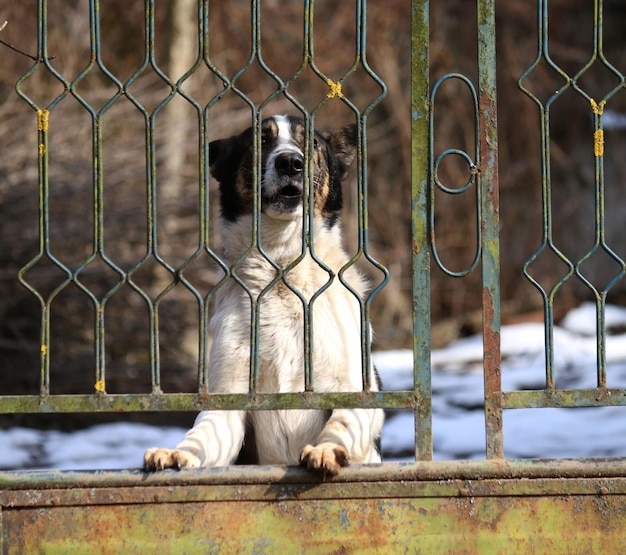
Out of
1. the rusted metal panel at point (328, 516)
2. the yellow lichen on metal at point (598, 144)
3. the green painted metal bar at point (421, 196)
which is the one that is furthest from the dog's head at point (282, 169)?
the rusted metal panel at point (328, 516)

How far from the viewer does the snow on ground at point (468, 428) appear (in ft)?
17.6

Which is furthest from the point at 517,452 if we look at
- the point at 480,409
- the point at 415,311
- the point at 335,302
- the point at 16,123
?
the point at 16,123

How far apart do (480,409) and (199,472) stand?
374cm

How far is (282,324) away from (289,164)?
0.63 m

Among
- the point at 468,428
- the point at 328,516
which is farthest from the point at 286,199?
the point at 468,428

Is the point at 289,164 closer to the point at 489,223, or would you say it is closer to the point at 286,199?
the point at 286,199

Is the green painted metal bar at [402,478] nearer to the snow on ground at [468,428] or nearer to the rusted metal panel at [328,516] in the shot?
the rusted metal panel at [328,516]

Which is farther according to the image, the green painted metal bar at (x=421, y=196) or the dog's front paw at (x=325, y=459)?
the green painted metal bar at (x=421, y=196)

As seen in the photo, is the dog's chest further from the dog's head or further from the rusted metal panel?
the rusted metal panel

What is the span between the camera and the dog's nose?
368 centimetres

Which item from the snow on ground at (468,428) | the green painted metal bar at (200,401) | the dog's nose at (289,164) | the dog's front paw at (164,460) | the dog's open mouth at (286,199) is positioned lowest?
the snow on ground at (468,428)

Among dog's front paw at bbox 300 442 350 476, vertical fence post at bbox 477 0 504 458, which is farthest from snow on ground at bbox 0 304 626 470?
vertical fence post at bbox 477 0 504 458

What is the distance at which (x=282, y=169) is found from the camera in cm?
370

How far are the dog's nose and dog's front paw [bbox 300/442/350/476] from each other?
1.20 m
